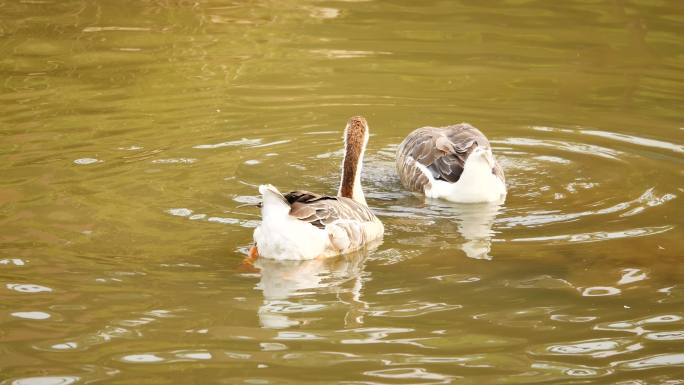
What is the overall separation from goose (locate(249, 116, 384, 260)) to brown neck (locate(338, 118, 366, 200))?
21.7 inches

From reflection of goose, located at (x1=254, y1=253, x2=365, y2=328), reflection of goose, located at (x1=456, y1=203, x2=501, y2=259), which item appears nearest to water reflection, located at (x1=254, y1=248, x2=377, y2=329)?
reflection of goose, located at (x1=254, y1=253, x2=365, y2=328)

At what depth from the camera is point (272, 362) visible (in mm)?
7168

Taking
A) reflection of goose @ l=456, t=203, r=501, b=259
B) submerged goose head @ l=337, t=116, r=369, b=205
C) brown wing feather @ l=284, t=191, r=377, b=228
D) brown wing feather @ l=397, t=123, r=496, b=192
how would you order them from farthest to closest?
brown wing feather @ l=397, t=123, r=496, b=192 < submerged goose head @ l=337, t=116, r=369, b=205 < reflection of goose @ l=456, t=203, r=501, b=259 < brown wing feather @ l=284, t=191, r=377, b=228

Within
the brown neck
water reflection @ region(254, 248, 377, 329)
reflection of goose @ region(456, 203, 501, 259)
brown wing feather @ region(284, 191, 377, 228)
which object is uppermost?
the brown neck

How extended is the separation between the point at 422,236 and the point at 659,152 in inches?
155

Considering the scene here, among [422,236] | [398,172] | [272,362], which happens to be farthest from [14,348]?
[398,172]

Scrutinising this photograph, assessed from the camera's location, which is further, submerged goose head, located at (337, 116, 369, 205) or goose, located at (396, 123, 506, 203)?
goose, located at (396, 123, 506, 203)

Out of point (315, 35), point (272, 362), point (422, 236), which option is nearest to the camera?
point (272, 362)

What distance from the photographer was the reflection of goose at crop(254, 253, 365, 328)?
7.99 meters

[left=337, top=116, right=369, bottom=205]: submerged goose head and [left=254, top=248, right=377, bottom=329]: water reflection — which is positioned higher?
[left=337, top=116, right=369, bottom=205]: submerged goose head

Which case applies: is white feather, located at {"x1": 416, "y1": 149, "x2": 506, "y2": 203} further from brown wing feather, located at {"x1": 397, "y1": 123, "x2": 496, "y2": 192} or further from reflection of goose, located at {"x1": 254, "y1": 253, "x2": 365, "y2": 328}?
reflection of goose, located at {"x1": 254, "y1": 253, "x2": 365, "y2": 328}

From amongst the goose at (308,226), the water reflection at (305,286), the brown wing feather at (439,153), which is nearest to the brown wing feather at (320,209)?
the goose at (308,226)

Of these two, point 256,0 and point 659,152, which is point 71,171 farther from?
point 256,0

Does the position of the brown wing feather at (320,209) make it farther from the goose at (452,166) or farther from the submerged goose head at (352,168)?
the goose at (452,166)
